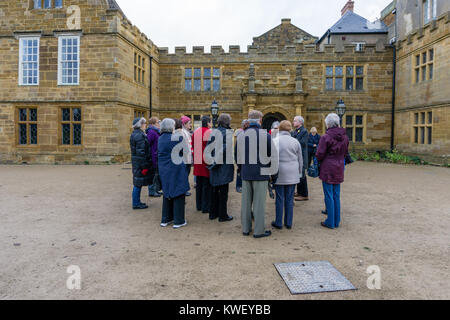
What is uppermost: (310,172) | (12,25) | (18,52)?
(12,25)

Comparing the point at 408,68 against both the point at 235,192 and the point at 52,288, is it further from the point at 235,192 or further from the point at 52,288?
the point at 52,288

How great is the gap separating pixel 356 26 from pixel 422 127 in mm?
11086

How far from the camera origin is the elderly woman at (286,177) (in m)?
5.05

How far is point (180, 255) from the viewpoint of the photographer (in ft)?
12.8

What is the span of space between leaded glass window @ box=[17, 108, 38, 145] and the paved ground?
9.02 m

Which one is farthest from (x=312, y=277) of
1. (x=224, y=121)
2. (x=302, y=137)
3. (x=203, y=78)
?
(x=203, y=78)

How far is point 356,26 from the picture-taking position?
77.3 ft

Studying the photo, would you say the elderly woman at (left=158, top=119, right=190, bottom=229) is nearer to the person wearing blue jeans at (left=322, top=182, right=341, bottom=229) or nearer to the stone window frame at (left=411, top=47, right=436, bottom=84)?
the person wearing blue jeans at (left=322, top=182, right=341, bottom=229)

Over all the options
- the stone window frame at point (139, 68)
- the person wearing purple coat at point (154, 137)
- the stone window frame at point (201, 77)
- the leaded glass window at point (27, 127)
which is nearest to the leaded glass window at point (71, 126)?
the leaded glass window at point (27, 127)

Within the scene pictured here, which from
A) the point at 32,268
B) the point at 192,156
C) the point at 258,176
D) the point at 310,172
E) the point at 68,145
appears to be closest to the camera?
the point at 32,268

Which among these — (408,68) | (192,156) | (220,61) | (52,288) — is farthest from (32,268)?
(408,68)

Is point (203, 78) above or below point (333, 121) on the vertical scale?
above

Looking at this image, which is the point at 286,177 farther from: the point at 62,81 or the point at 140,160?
the point at 62,81

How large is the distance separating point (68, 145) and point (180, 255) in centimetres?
1292
